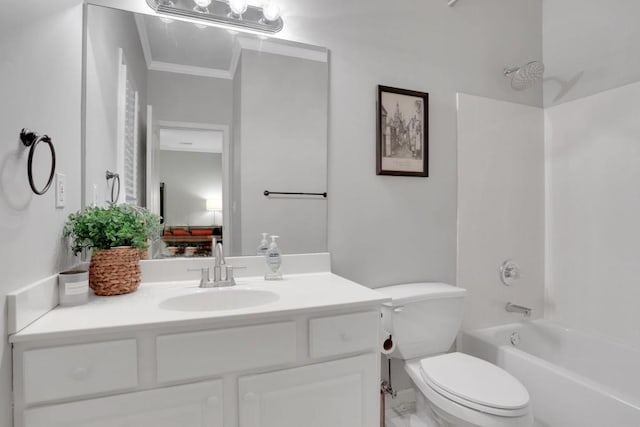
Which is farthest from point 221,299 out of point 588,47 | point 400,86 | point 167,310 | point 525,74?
point 588,47

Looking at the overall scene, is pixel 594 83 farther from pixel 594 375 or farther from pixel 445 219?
pixel 594 375

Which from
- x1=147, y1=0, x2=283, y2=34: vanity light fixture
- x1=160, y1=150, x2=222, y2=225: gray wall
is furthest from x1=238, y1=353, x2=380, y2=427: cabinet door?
x1=147, y1=0, x2=283, y2=34: vanity light fixture

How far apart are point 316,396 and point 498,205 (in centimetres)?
168

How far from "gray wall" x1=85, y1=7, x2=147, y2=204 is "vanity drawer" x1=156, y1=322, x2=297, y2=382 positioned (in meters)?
0.75

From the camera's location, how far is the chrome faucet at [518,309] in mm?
2008

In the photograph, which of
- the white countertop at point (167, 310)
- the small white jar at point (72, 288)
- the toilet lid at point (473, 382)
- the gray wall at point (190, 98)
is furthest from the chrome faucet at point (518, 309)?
the small white jar at point (72, 288)

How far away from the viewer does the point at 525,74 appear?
2.00 m

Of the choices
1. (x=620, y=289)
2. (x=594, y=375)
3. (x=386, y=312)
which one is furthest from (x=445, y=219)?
(x=594, y=375)

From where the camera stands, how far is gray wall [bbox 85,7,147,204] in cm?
128

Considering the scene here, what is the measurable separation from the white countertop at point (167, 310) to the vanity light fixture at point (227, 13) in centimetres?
116

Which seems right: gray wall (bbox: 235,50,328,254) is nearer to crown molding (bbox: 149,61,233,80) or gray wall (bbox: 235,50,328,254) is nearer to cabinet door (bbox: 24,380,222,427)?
crown molding (bbox: 149,61,233,80)

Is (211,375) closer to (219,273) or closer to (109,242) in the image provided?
(219,273)

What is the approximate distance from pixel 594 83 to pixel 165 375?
2.69 meters

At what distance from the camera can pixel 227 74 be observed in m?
1.50
